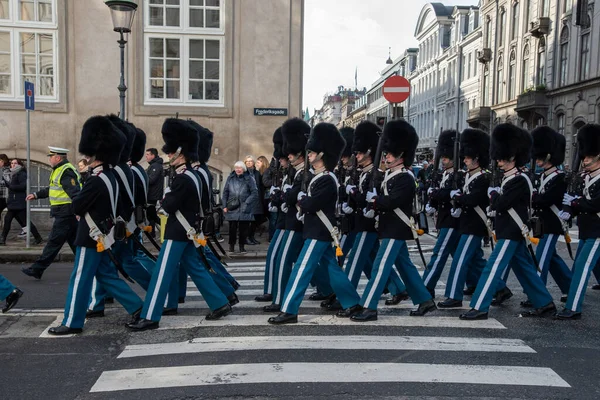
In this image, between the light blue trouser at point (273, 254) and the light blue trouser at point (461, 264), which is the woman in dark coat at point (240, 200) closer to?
the light blue trouser at point (273, 254)

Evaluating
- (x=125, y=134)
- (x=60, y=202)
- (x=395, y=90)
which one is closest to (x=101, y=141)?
(x=125, y=134)

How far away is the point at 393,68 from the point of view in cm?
10388

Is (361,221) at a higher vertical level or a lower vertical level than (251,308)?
higher

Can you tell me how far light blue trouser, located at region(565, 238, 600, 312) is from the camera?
7.45 m

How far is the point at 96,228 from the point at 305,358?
2.54 meters

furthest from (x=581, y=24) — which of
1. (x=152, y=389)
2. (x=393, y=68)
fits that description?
(x=393, y=68)

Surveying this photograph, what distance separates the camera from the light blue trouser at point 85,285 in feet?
21.7

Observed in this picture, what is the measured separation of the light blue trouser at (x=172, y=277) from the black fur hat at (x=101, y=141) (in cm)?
111

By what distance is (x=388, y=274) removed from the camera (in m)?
7.31

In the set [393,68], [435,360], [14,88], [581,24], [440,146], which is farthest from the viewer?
[393,68]

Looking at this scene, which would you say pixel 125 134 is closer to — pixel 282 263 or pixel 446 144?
pixel 282 263

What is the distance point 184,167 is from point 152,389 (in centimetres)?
276

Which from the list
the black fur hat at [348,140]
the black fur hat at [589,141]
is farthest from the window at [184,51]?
the black fur hat at [589,141]

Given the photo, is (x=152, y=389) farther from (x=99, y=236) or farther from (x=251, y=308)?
(x=251, y=308)
